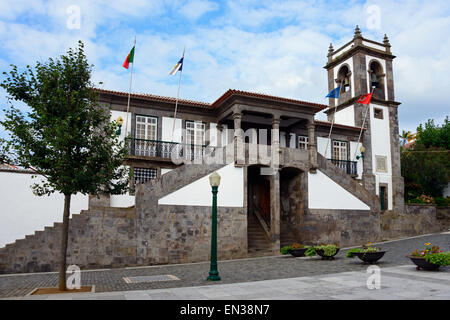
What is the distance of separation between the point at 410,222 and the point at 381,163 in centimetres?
460

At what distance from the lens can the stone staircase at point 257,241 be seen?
19047 mm

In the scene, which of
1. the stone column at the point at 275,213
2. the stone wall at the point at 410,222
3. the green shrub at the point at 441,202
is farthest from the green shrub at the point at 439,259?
the green shrub at the point at 441,202

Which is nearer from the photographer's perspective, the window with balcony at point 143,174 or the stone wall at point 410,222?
the window with balcony at point 143,174

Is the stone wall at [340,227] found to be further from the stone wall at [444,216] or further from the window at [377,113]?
the window at [377,113]

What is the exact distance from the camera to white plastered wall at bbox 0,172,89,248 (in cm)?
1625

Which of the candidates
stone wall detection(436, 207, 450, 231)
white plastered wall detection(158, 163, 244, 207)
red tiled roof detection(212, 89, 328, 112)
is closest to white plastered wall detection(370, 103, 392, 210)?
stone wall detection(436, 207, 450, 231)

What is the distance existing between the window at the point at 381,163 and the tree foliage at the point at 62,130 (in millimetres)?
21001

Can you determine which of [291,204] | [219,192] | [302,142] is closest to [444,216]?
[302,142]

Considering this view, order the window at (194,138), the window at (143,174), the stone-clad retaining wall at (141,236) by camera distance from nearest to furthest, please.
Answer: the stone-clad retaining wall at (141,236) → the window at (143,174) → the window at (194,138)

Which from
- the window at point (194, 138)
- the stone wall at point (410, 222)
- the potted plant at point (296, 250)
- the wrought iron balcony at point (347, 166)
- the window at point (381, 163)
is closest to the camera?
the potted plant at point (296, 250)

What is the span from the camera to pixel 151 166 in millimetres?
20078
